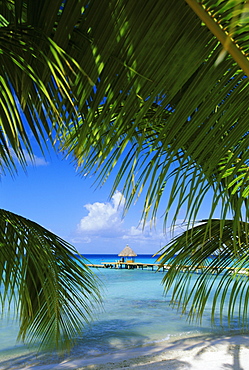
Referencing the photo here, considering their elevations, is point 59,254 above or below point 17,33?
below

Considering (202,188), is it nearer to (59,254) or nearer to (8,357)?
(59,254)

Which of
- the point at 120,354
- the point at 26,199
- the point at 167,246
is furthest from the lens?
the point at 26,199

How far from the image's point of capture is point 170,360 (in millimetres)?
6328

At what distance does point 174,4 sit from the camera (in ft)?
2.24

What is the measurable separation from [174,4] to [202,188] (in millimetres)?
467

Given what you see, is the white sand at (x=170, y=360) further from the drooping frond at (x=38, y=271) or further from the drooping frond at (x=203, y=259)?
the drooping frond at (x=203, y=259)

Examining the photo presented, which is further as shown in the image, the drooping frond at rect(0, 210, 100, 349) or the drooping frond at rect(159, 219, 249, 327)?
the drooping frond at rect(0, 210, 100, 349)

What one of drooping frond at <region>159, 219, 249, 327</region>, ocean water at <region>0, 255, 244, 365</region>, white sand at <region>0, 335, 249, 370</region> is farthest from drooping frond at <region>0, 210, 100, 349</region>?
ocean water at <region>0, 255, 244, 365</region>

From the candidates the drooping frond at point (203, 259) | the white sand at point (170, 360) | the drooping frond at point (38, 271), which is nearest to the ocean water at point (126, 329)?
the white sand at point (170, 360)

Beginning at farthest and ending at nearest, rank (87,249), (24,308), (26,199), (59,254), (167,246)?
(87,249), (26,199), (59,254), (24,308), (167,246)

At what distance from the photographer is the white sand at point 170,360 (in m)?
5.94

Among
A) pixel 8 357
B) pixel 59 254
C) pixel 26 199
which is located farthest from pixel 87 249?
pixel 59 254

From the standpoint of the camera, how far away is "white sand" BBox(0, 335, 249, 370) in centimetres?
594

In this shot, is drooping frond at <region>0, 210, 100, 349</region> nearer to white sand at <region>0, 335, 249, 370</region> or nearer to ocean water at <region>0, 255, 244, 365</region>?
white sand at <region>0, 335, 249, 370</region>
